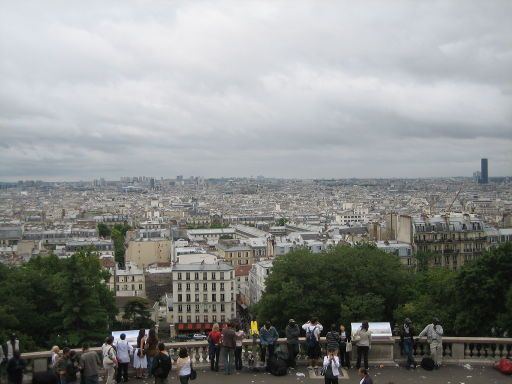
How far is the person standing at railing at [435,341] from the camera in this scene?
14.9m

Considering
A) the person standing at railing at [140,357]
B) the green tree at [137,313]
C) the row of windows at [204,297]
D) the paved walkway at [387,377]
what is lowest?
the row of windows at [204,297]

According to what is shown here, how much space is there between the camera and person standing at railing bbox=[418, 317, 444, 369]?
1491 cm

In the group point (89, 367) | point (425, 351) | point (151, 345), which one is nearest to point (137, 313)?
point (425, 351)

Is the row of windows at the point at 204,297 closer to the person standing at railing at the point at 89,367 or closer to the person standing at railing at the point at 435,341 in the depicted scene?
the person standing at railing at the point at 435,341

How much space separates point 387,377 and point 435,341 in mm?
1491

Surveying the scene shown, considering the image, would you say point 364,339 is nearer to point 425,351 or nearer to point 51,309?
point 425,351

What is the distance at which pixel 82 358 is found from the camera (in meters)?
12.8

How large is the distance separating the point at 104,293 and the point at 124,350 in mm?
24631

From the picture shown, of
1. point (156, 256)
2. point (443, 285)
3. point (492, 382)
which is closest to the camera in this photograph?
point (492, 382)

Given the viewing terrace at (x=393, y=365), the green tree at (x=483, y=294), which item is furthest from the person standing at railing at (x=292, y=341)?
the green tree at (x=483, y=294)

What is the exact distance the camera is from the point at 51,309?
31609 millimetres

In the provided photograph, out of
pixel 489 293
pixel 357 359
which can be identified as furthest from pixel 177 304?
pixel 357 359

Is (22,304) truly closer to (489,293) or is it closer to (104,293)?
(104,293)

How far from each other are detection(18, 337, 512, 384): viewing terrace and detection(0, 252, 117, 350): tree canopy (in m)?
11.2
